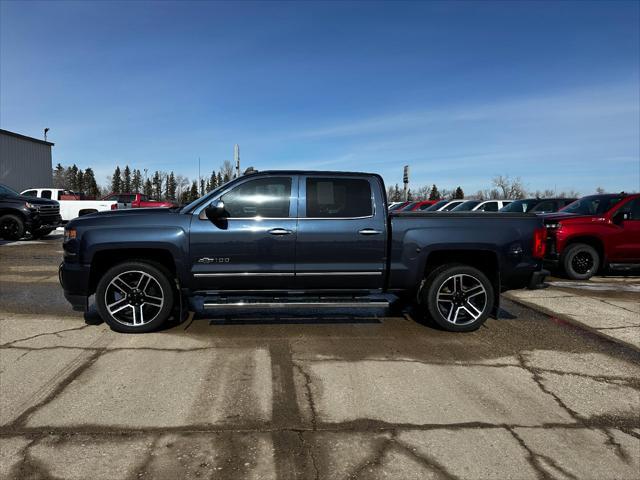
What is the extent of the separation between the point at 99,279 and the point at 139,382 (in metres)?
1.97

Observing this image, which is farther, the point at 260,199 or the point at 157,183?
the point at 157,183

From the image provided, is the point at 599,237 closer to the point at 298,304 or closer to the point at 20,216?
the point at 298,304

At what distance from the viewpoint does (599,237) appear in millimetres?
8977

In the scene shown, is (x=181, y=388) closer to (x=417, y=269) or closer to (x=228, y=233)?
(x=228, y=233)

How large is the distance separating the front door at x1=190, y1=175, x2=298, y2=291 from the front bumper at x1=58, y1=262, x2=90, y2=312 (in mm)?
1215

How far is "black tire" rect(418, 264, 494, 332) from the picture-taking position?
17.4ft

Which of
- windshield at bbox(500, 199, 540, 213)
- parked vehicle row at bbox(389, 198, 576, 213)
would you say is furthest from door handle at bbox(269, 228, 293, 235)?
windshield at bbox(500, 199, 540, 213)

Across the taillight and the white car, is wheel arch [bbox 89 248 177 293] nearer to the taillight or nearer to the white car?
the taillight

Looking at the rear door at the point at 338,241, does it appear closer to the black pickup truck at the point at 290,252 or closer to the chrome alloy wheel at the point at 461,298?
the black pickup truck at the point at 290,252

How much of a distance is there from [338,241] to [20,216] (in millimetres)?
14253

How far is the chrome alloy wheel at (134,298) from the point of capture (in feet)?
16.6

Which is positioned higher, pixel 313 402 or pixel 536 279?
pixel 536 279

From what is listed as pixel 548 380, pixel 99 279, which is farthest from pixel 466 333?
pixel 99 279

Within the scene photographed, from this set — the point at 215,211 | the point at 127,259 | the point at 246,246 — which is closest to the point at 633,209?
the point at 246,246
